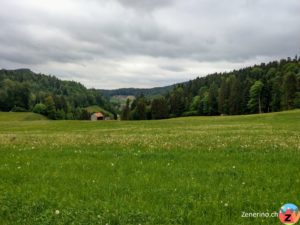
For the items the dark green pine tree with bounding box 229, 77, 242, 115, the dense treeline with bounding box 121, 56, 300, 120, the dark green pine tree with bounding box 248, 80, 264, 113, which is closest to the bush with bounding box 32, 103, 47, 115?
the dense treeline with bounding box 121, 56, 300, 120

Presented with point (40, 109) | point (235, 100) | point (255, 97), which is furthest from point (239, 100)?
point (40, 109)

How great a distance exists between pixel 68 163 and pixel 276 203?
7.13m

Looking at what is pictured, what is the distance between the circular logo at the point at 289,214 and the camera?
264 inches

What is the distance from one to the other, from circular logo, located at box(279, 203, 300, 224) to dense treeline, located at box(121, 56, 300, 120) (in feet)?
331

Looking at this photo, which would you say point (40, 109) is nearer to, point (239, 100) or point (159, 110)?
point (159, 110)

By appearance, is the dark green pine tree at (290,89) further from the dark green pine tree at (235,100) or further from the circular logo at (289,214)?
the circular logo at (289,214)

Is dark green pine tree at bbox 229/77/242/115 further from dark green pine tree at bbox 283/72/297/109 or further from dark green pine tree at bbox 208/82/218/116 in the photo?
dark green pine tree at bbox 283/72/297/109

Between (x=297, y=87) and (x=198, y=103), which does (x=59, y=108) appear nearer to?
(x=198, y=103)

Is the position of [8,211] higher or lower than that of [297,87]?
lower

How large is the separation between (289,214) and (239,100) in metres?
117

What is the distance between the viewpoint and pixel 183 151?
1456 centimetres

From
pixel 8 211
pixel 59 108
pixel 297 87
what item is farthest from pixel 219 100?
pixel 8 211

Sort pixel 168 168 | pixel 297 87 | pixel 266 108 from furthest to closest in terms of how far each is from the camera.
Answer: pixel 266 108 → pixel 297 87 → pixel 168 168

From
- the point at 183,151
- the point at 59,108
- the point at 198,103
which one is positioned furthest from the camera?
the point at 59,108
